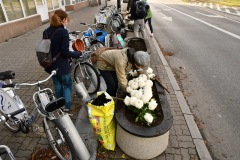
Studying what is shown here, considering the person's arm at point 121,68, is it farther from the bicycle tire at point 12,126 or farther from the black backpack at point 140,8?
the black backpack at point 140,8

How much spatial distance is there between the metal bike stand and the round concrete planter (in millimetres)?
671

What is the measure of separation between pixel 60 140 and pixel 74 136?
305mm

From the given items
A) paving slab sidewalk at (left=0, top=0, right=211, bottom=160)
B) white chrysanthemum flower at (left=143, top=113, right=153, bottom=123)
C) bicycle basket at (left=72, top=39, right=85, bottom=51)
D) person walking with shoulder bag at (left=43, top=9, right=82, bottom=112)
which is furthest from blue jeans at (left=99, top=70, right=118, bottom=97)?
Result: white chrysanthemum flower at (left=143, top=113, right=153, bottom=123)

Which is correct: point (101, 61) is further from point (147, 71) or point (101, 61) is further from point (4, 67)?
point (4, 67)

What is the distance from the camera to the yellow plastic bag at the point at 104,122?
117 inches

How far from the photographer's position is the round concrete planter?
2916mm

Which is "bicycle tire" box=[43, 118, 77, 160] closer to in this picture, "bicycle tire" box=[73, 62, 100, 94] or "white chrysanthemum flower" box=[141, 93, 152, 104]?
"white chrysanthemum flower" box=[141, 93, 152, 104]

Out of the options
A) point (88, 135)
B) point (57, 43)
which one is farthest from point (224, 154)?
point (57, 43)

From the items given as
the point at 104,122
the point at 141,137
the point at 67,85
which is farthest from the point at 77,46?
the point at 141,137

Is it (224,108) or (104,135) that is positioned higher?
(104,135)

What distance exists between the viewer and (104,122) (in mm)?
3061

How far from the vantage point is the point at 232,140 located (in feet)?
12.5

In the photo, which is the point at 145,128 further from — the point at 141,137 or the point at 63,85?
the point at 63,85

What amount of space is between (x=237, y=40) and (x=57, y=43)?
10812 millimetres
